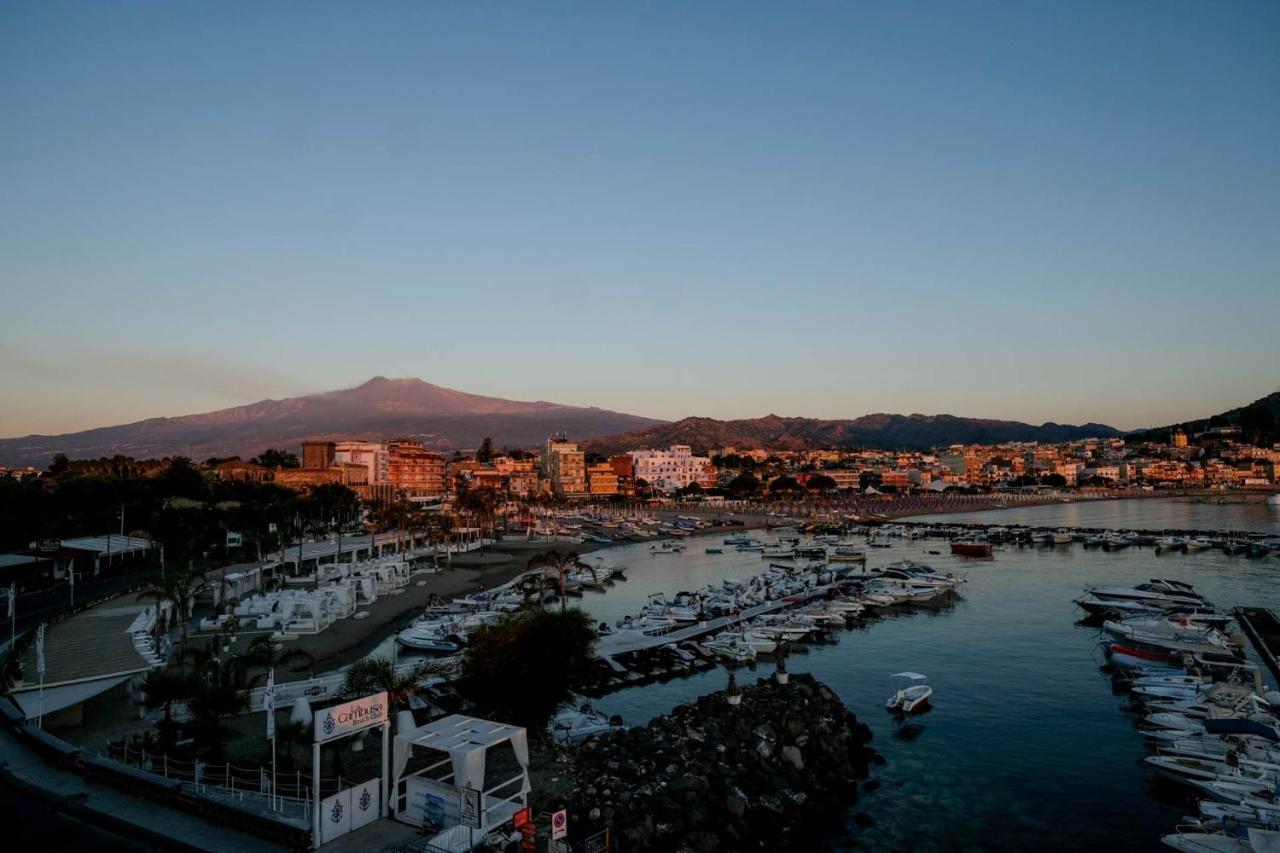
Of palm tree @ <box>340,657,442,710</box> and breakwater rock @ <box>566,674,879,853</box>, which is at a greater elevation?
palm tree @ <box>340,657,442,710</box>

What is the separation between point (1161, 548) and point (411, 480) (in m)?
119

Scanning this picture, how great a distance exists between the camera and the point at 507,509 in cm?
11331

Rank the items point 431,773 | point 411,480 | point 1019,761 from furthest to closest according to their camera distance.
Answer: point 411,480, point 1019,761, point 431,773

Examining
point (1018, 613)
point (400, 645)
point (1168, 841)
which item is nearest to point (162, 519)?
point (400, 645)

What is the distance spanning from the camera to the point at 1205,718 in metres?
21.4

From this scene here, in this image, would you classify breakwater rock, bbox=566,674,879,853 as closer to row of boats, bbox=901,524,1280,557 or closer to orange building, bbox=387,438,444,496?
row of boats, bbox=901,524,1280,557

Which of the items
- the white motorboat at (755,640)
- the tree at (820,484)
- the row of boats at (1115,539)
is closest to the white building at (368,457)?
the tree at (820,484)

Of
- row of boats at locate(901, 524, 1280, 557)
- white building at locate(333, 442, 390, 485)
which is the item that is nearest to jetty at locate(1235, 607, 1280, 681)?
row of boats at locate(901, 524, 1280, 557)

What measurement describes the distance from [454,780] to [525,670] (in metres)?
7.81

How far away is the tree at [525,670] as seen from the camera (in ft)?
63.8

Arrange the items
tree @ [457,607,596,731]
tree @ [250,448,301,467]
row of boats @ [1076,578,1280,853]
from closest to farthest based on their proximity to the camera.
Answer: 1. row of boats @ [1076,578,1280,853]
2. tree @ [457,607,596,731]
3. tree @ [250,448,301,467]

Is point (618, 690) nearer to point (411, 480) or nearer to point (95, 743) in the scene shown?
point (95, 743)

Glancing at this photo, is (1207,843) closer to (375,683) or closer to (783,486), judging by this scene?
(375,683)

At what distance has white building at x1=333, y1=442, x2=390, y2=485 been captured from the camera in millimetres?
146875
